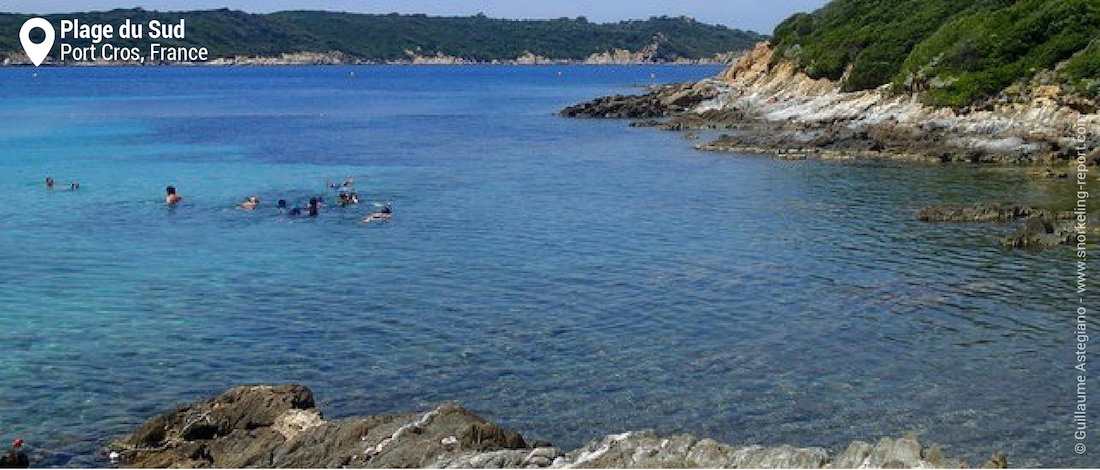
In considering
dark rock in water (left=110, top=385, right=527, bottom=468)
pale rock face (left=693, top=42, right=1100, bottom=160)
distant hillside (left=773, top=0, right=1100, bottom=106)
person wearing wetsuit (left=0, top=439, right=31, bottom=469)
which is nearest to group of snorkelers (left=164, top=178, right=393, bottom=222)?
dark rock in water (left=110, top=385, right=527, bottom=468)

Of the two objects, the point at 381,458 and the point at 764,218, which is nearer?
the point at 381,458

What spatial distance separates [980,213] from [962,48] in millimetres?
34443

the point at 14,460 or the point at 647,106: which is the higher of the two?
the point at 647,106

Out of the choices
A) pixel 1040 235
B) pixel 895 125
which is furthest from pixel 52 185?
pixel 895 125

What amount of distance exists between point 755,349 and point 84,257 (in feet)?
82.8

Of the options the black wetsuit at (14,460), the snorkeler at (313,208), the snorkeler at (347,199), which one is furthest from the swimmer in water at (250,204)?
the black wetsuit at (14,460)

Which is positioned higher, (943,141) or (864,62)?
(864,62)

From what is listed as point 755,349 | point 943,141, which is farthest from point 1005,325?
point 943,141

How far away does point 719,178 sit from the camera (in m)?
61.1

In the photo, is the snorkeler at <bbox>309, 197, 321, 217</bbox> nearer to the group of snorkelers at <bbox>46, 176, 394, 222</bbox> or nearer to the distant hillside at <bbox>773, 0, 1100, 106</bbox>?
the group of snorkelers at <bbox>46, 176, 394, 222</bbox>

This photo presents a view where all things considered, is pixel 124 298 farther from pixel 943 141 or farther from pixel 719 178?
pixel 943 141

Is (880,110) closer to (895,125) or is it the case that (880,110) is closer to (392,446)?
(895,125)

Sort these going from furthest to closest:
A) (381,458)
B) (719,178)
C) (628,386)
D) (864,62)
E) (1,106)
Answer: (1,106)
(864,62)
(719,178)
(628,386)
(381,458)

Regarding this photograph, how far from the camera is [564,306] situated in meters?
31.8
